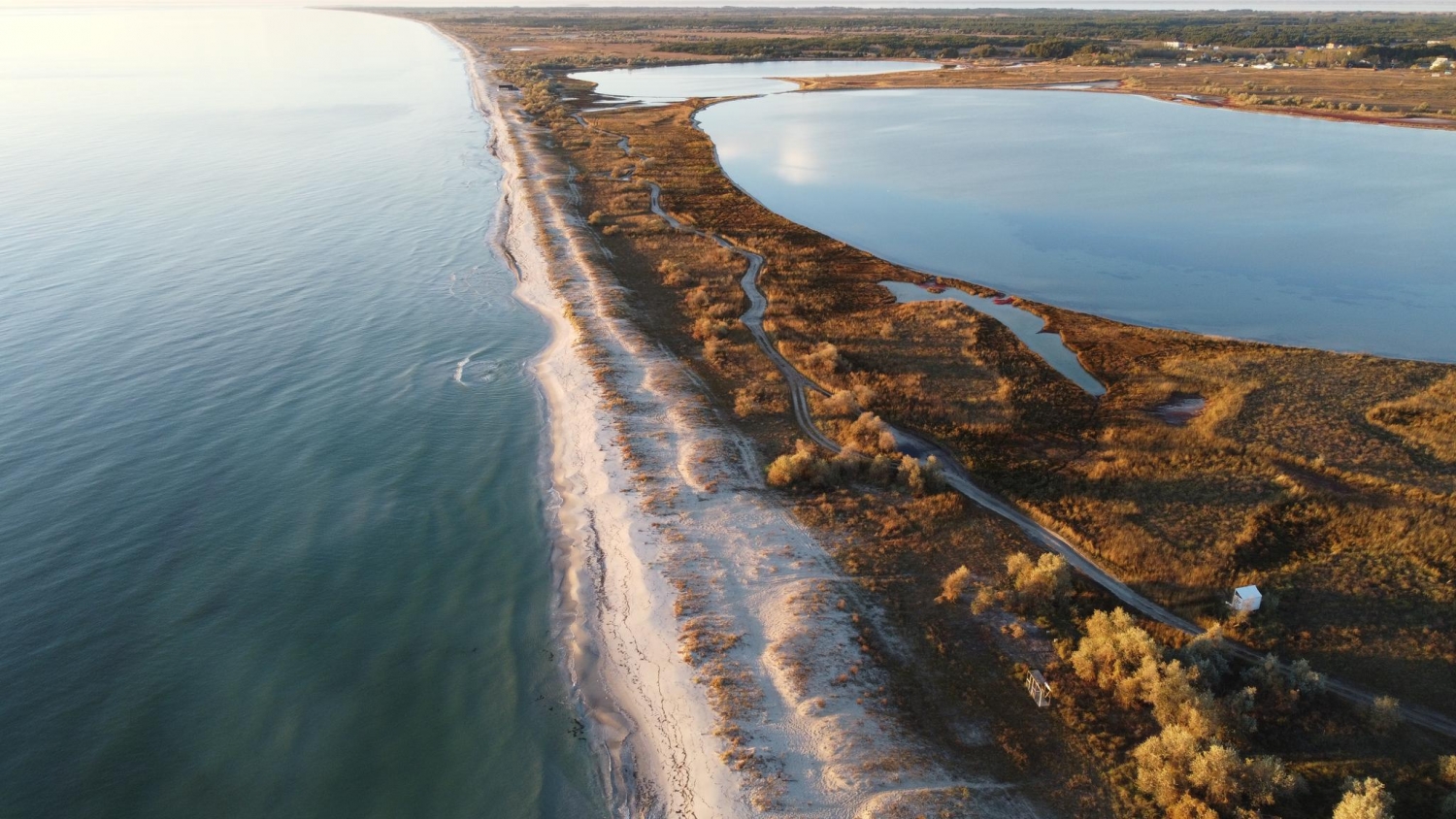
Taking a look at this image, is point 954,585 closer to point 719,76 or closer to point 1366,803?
point 1366,803

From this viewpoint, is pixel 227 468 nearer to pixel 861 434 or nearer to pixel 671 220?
pixel 861 434

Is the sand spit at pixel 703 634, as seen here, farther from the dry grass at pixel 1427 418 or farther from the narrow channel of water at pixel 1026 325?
the dry grass at pixel 1427 418

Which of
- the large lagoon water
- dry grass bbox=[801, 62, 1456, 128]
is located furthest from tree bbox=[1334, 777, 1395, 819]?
dry grass bbox=[801, 62, 1456, 128]

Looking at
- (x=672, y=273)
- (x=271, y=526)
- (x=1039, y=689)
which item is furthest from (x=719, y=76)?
(x=1039, y=689)

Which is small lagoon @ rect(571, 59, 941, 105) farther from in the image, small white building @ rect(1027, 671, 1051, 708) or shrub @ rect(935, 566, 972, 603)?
small white building @ rect(1027, 671, 1051, 708)

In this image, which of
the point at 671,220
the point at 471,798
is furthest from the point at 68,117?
the point at 471,798

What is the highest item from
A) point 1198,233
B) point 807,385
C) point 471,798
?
point 1198,233
